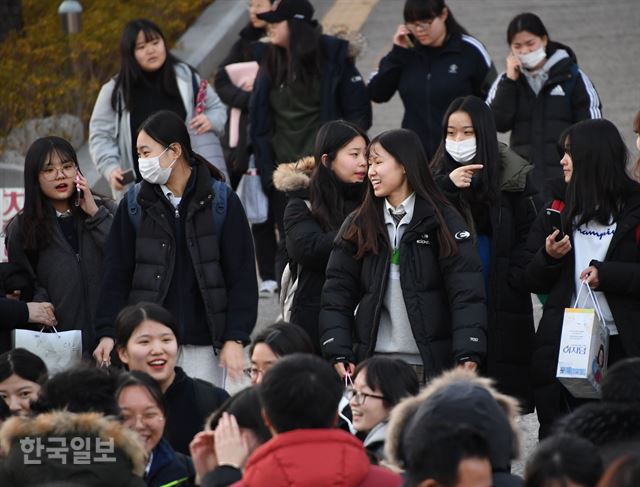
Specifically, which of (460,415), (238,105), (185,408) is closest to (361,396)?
(185,408)

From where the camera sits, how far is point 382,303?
7.43 m

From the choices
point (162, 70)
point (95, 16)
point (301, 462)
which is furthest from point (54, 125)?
point (301, 462)

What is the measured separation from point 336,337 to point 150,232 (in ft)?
3.70

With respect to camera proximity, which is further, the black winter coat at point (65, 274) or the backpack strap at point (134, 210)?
the black winter coat at point (65, 274)

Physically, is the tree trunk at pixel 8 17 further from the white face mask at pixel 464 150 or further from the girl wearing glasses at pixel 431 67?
the white face mask at pixel 464 150

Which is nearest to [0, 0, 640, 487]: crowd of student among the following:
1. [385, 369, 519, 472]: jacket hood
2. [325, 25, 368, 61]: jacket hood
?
[385, 369, 519, 472]: jacket hood

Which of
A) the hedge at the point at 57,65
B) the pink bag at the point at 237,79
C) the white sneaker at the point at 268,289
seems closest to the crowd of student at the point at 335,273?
the white sneaker at the point at 268,289

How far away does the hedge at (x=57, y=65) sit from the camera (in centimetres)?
1430

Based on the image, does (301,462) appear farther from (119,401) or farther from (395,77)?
(395,77)

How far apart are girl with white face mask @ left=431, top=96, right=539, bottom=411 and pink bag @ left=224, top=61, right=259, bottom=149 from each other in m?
3.67

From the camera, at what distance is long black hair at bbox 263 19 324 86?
10500 millimetres

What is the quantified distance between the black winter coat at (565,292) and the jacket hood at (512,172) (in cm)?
38

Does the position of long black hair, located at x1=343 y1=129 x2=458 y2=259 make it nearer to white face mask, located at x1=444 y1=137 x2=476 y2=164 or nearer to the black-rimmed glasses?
white face mask, located at x1=444 y1=137 x2=476 y2=164

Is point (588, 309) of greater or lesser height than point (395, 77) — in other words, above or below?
below
